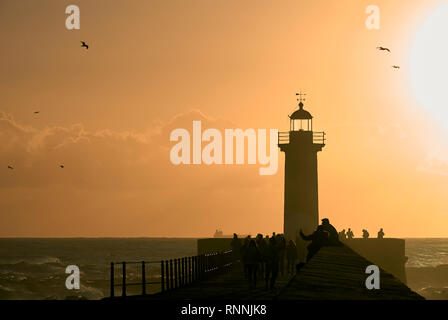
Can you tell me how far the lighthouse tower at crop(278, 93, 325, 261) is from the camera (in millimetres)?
52031

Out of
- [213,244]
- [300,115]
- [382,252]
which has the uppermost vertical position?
[300,115]

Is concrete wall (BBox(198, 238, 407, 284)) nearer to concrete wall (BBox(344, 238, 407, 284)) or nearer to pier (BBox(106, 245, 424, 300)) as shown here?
concrete wall (BBox(344, 238, 407, 284))

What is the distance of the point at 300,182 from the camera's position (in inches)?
2052

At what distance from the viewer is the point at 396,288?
13469mm

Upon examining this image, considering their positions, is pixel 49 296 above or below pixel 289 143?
below

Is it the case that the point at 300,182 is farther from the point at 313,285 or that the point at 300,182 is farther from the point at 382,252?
the point at 313,285

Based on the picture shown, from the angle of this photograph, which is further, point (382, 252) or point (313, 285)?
point (382, 252)

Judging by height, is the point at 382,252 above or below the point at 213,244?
below

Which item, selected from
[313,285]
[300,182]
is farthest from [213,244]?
[313,285]

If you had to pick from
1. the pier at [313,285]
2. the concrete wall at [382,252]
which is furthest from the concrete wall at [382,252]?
the pier at [313,285]

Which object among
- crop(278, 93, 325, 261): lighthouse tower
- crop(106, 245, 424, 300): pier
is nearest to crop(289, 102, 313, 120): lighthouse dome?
crop(278, 93, 325, 261): lighthouse tower
